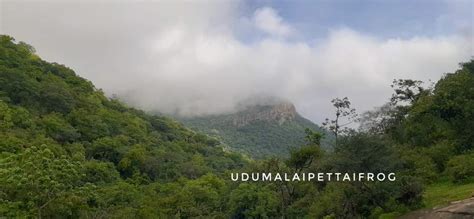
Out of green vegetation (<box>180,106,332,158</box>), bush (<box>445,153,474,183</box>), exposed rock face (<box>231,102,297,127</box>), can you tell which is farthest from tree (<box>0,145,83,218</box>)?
exposed rock face (<box>231,102,297,127</box>)

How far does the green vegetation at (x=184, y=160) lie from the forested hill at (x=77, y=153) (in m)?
0.13

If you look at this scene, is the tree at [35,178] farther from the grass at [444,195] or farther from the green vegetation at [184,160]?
the grass at [444,195]

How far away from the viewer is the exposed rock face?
173 meters

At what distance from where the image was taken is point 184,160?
74375 mm

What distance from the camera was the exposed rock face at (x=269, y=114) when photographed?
567ft

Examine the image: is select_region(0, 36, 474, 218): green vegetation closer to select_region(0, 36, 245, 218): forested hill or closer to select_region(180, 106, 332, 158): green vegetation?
select_region(0, 36, 245, 218): forested hill

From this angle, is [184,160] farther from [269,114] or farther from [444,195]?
[269,114]

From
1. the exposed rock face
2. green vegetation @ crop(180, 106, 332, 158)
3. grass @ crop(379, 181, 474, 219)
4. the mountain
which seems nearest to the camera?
grass @ crop(379, 181, 474, 219)

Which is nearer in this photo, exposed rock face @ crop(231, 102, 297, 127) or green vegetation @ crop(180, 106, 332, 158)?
green vegetation @ crop(180, 106, 332, 158)

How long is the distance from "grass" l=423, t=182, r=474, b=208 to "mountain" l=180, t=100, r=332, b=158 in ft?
326

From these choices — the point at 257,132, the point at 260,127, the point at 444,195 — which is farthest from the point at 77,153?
the point at 260,127

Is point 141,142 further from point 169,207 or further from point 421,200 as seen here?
point 421,200

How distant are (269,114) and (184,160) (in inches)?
4126

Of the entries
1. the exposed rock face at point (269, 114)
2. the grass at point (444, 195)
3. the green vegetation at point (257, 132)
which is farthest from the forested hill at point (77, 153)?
the exposed rock face at point (269, 114)
